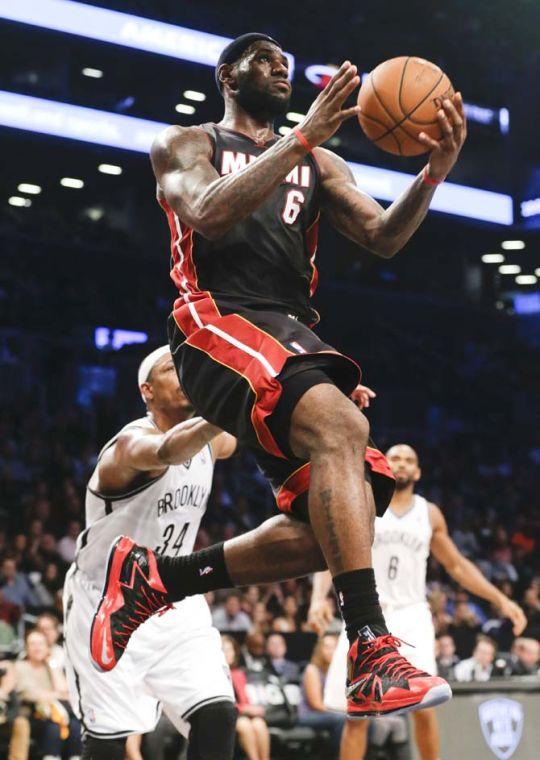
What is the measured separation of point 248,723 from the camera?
370 inches

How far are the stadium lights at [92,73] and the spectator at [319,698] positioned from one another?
42.7 feet

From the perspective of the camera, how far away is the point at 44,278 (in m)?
18.9

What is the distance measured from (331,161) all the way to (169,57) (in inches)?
547

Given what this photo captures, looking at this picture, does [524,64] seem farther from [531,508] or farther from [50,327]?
[50,327]

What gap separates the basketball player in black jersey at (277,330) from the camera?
3.21 meters

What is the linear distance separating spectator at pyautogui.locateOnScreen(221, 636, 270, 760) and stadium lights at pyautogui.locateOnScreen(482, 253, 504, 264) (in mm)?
17655

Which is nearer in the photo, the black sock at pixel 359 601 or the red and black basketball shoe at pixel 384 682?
the red and black basketball shoe at pixel 384 682

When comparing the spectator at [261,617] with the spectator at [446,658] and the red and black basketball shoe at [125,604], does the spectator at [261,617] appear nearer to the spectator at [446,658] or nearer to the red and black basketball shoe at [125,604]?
the spectator at [446,658]

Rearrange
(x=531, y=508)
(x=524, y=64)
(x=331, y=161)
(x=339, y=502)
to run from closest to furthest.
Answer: (x=339, y=502)
(x=331, y=161)
(x=531, y=508)
(x=524, y=64)

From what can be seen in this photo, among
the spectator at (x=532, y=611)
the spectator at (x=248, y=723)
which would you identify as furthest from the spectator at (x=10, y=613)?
the spectator at (x=532, y=611)

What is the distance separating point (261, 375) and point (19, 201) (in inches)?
730

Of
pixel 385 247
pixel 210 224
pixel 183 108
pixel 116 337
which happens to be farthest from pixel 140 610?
pixel 183 108

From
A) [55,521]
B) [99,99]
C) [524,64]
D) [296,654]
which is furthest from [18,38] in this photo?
[296,654]

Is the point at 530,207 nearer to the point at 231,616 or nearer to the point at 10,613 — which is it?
the point at 231,616
